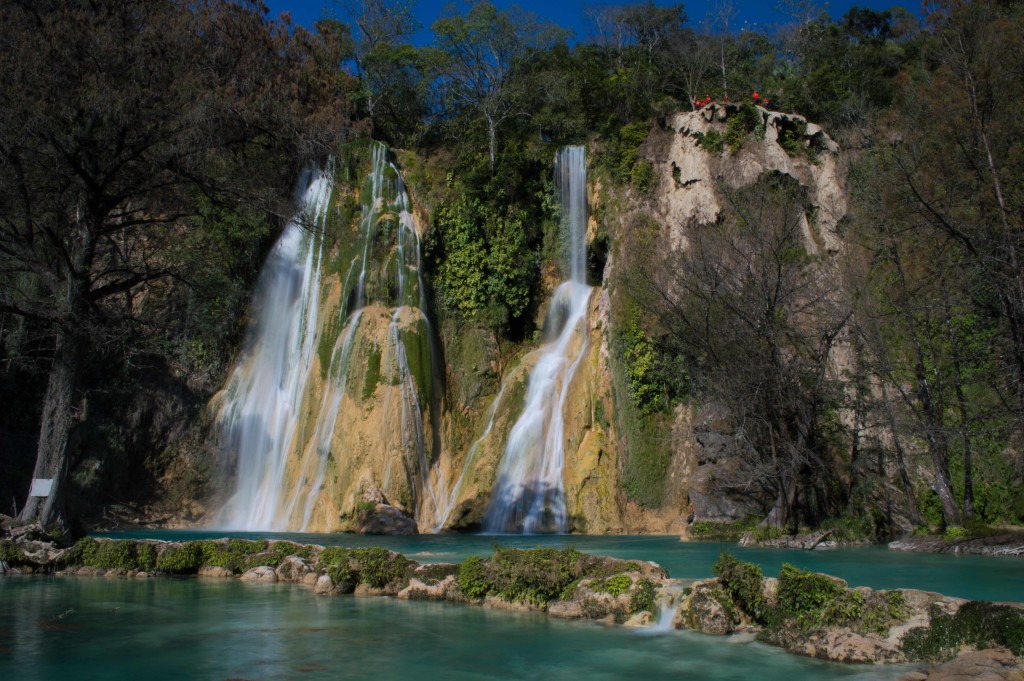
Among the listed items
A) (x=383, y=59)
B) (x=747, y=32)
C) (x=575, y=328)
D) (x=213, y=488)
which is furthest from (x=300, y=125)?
(x=747, y=32)

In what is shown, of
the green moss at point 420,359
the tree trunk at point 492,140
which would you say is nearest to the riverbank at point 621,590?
the green moss at point 420,359

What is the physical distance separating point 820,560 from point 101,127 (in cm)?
1404

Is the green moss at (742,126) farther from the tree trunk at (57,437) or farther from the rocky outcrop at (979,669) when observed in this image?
the rocky outcrop at (979,669)

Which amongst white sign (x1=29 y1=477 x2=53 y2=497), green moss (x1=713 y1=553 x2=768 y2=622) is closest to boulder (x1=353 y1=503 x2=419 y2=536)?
white sign (x1=29 y1=477 x2=53 y2=497)

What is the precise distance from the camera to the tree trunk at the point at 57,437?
1335 centimetres

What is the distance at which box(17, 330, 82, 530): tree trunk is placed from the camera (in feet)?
43.8

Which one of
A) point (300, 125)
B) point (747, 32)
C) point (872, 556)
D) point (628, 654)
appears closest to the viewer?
point (628, 654)

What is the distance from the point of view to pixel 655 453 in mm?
19672

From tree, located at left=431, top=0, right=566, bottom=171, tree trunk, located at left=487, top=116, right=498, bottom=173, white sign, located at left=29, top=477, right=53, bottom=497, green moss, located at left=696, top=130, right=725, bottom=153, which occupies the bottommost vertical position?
white sign, located at left=29, top=477, right=53, bottom=497

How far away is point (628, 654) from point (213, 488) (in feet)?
69.2

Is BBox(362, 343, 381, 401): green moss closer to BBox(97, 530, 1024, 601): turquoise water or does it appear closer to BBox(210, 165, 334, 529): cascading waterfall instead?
BBox(210, 165, 334, 529): cascading waterfall

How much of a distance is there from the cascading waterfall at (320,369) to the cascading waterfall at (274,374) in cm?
4

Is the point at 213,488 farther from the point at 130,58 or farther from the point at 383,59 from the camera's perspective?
the point at 383,59

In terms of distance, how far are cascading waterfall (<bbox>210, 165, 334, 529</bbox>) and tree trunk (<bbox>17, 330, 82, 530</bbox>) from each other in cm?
941
